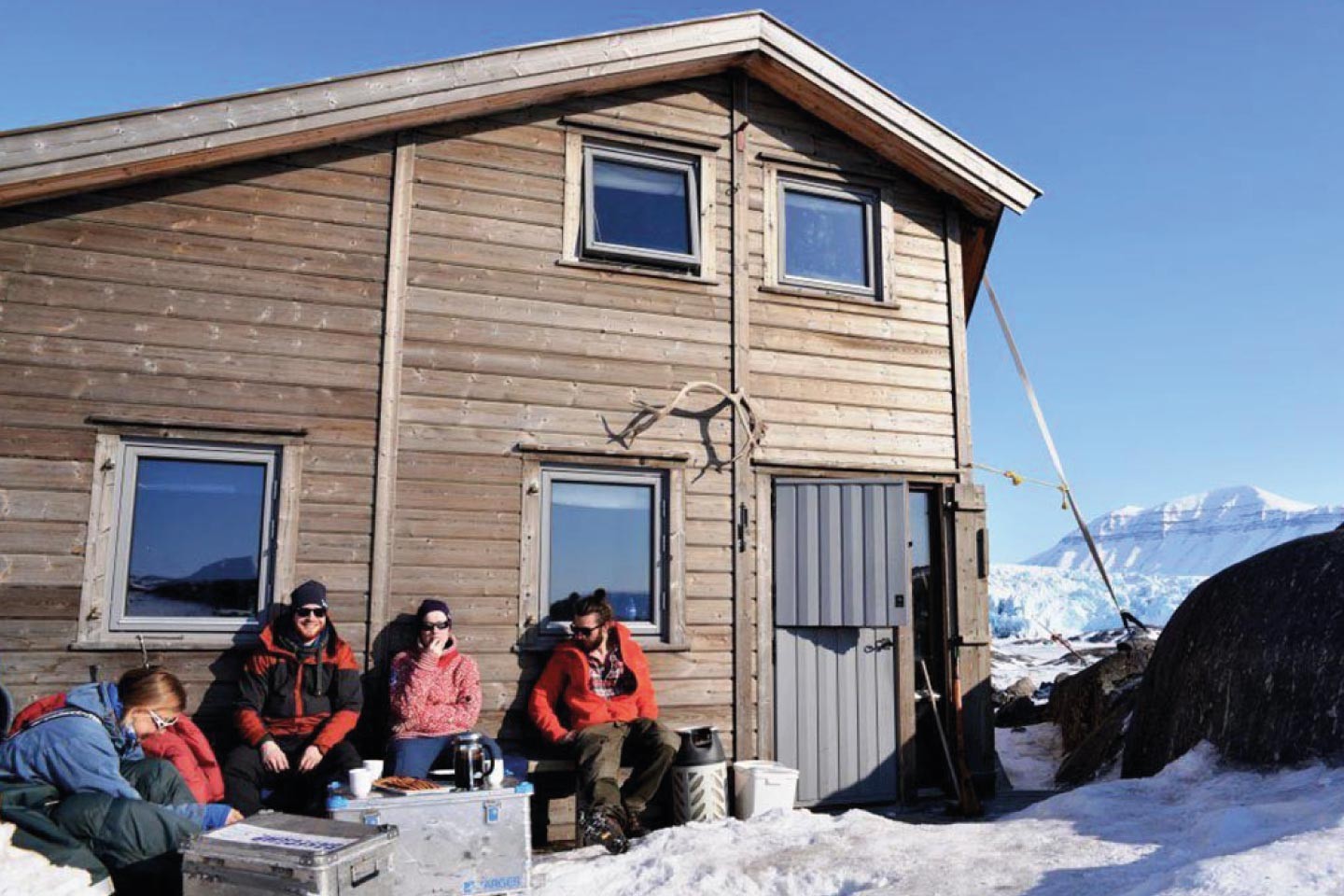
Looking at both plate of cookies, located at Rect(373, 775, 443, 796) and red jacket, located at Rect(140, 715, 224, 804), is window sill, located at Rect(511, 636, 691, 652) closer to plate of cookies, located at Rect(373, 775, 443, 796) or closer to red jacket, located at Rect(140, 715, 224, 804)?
plate of cookies, located at Rect(373, 775, 443, 796)

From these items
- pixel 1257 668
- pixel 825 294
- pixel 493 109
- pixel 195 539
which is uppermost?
pixel 493 109

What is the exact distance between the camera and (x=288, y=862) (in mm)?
3566

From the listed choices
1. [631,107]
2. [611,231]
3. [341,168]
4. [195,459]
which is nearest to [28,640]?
[195,459]

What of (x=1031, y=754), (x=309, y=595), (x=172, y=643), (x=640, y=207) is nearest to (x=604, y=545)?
(x=309, y=595)

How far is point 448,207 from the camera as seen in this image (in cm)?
652

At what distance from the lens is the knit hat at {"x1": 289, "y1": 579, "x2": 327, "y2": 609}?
5.47 metres

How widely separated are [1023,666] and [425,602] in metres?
17.3

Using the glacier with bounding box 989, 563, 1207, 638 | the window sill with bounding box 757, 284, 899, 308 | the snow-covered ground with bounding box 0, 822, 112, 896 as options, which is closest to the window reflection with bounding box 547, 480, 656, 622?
the window sill with bounding box 757, 284, 899, 308

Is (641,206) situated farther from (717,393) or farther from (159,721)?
(159,721)

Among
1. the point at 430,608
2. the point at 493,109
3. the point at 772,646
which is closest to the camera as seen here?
the point at 430,608

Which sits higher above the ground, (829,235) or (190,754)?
(829,235)

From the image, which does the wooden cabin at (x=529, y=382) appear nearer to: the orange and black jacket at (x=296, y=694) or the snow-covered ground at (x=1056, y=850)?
the orange and black jacket at (x=296, y=694)

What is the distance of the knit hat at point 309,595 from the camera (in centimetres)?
547

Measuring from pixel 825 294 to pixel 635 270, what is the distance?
1452mm
